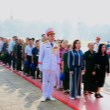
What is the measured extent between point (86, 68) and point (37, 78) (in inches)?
160

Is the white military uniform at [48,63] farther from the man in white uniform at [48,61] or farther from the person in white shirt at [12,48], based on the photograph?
the person in white shirt at [12,48]

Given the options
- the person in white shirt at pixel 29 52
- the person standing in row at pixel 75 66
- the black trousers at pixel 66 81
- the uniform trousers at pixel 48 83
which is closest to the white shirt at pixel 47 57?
the uniform trousers at pixel 48 83

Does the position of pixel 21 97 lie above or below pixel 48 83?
below

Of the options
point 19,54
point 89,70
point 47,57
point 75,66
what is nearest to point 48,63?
point 47,57

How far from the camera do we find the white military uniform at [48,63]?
29.6ft

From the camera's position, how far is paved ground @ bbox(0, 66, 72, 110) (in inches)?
328

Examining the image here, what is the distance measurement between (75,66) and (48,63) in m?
0.72

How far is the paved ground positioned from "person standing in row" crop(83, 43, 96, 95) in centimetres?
126

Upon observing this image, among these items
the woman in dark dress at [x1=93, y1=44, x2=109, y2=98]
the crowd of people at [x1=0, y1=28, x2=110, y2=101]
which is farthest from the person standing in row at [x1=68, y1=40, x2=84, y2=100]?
the woman in dark dress at [x1=93, y1=44, x2=109, y2=98]

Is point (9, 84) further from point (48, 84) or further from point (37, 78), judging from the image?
point (48, 84)

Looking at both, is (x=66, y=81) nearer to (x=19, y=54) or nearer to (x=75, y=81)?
(x=75, y=81)

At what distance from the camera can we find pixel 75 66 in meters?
9.16

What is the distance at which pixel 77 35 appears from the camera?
171875 millimetres

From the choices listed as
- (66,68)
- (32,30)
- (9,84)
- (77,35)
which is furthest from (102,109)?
(77,35)
